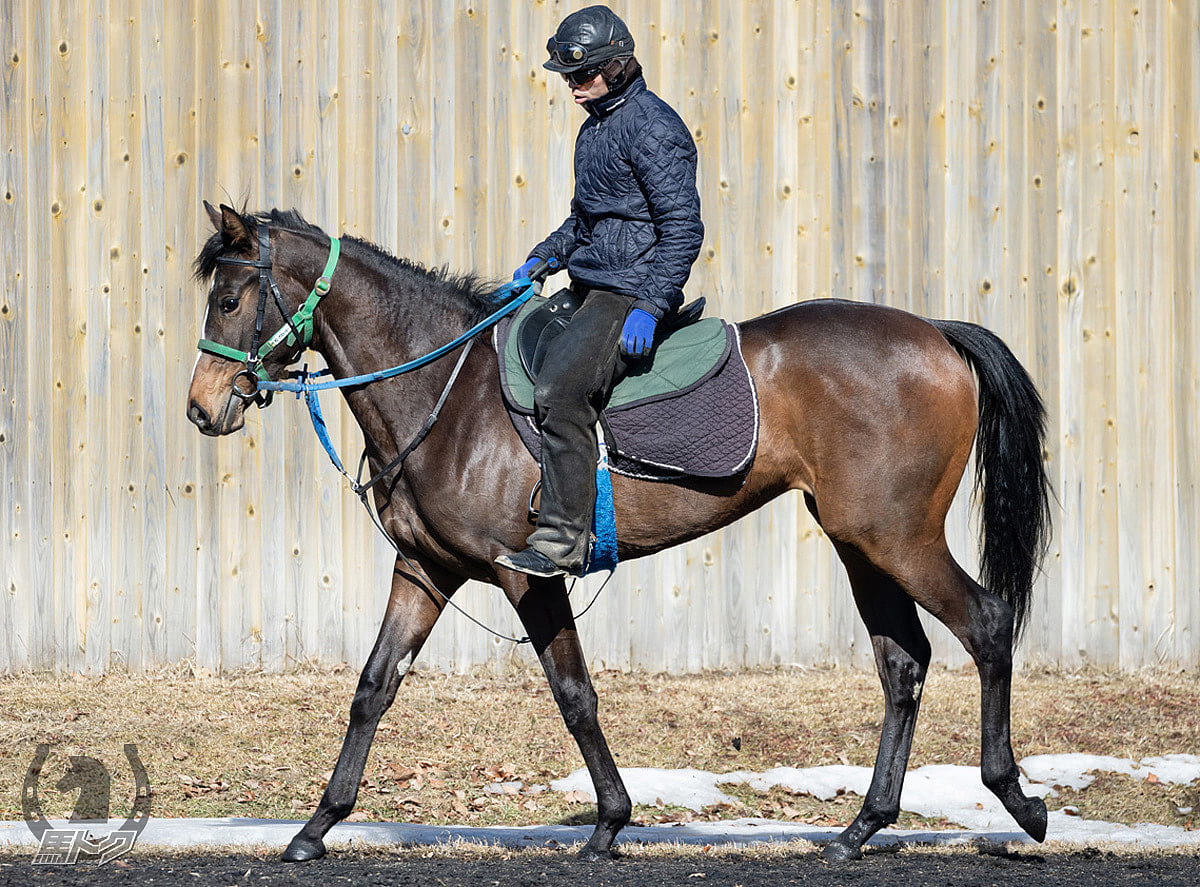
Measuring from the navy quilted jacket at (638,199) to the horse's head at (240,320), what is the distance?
1.16 meters

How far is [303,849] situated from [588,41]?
3.30 meters

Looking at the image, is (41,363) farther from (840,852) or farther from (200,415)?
(840,852)

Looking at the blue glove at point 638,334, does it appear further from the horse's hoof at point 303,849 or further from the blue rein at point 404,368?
the horse's hoof at point 303,849

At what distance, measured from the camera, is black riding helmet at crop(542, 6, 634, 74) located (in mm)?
4902

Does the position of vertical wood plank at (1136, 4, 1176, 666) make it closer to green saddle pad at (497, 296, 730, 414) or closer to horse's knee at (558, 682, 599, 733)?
green saddle pad at (497, 296, 730, 414)

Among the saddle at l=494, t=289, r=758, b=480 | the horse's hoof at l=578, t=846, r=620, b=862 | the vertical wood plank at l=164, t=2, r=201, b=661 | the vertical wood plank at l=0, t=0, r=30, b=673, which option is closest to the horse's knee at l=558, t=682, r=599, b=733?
the horse's hoof at l=578, t=846, r=620, b=862

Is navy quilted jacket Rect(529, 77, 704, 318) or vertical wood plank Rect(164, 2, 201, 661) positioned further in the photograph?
vertical wood plank Rect(164, 2, 201, 661)

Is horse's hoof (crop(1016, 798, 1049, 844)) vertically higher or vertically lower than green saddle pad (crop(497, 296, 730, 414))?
lower

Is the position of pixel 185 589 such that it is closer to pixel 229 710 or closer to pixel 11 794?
pixel 229 710

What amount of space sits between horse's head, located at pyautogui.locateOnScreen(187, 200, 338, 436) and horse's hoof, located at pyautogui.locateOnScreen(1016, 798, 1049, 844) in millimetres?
3440

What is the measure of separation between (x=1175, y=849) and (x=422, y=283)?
153 inches

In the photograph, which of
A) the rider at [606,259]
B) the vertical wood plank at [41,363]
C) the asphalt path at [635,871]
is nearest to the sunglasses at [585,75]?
the rider at [606,259]

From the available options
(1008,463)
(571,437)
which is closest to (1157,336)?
(1008,463)

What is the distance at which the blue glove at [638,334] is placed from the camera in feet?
16.0
